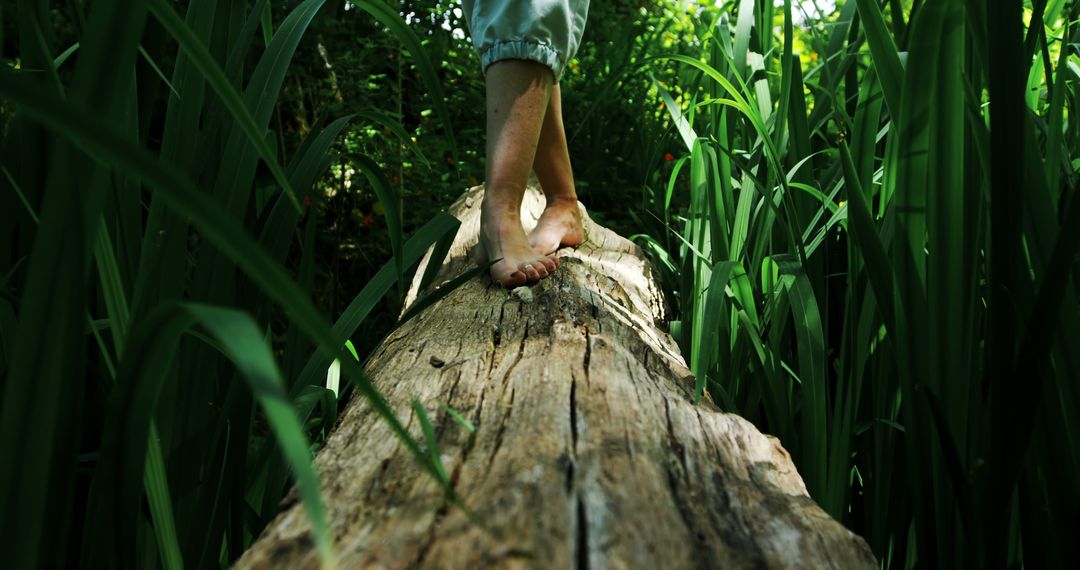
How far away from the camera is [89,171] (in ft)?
1.68

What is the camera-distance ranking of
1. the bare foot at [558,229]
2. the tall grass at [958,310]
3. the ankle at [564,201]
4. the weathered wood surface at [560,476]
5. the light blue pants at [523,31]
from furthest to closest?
the ankle at [564,201]
the bare foot at [558,229]
the light blue pants at [523,31]
the tall grass at [958,310]
the weathered wood surface at [560,476]

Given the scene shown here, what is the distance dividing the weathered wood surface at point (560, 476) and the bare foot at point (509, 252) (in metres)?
0.32

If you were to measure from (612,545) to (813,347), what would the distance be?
605 mm

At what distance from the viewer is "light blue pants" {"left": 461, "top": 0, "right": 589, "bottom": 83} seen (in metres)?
1.56

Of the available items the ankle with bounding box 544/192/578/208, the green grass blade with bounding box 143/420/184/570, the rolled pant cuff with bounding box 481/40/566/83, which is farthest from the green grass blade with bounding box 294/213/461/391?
the ankle with bounding box 544/192/578/208

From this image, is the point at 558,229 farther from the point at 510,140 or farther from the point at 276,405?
the point at 276,405

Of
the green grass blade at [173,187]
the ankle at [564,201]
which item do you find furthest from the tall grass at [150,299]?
the ankle at [564,201]

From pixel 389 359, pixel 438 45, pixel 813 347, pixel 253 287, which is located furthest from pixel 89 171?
pixel 438 45

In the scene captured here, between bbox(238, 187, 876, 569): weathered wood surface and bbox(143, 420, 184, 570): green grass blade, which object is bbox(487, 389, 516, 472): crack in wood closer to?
bbox(238, 187, 876, 569): weathered wood surface

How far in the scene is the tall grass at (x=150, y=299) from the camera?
366 mm

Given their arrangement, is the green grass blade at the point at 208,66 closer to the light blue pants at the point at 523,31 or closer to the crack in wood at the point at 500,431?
the crack in wood at the point at 500,431

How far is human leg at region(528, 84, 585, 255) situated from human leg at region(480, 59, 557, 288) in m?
0.19

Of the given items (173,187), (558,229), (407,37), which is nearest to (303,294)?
(173,187)

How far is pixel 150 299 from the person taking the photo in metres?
0.70
